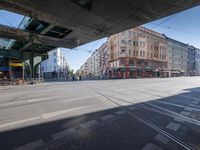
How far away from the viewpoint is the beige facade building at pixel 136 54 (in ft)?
185

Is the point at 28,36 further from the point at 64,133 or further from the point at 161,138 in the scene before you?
the point at 161,138

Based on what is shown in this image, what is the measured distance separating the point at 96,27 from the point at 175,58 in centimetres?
8279

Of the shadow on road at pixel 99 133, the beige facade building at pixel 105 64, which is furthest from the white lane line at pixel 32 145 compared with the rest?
the beige facade building at pixel 105 64

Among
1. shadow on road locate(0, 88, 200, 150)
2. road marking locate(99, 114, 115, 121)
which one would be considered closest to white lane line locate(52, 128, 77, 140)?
shadow on road locate(0, 88, 200, 150)

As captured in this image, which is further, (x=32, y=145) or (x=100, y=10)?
(x=100, y=10)

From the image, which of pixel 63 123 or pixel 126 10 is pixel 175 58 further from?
pixel 63 123

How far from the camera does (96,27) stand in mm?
13477

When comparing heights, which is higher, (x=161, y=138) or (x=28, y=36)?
(x=28, y=36)

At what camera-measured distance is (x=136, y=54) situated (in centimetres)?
5859

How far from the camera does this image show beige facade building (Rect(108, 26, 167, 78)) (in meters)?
56.2

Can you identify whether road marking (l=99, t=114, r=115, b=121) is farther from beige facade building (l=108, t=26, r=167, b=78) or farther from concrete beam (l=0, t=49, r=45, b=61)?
beige facade building (l=108, t=26, r=167, b=78)

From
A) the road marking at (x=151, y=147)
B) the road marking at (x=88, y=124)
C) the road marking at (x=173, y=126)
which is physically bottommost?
the road marking at (x=173, y=126)

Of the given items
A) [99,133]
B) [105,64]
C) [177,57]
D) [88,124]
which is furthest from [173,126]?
[177,57]

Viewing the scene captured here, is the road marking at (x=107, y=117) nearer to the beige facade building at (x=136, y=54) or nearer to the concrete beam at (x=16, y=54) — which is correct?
the concrete beam at (x=16, y=54)
